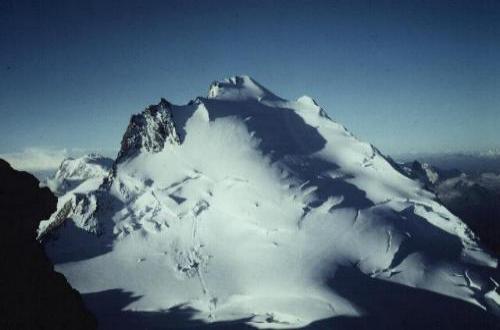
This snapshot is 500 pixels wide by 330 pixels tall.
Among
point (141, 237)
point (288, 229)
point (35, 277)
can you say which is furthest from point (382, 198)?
point (35, 277)

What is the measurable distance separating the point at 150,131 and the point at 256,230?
50179 mm

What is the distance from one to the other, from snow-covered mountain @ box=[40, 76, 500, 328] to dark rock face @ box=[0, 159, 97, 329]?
4295 centimetres

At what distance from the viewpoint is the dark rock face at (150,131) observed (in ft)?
381

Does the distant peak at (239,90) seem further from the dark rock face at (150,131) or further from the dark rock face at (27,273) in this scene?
the dark rock face at (27,273)

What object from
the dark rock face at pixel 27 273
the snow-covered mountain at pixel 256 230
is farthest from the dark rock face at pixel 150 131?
the dark rock face at pixel 27 273

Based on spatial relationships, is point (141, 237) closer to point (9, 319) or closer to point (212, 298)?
point (212, 298)

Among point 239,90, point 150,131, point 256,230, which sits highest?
point 239,90

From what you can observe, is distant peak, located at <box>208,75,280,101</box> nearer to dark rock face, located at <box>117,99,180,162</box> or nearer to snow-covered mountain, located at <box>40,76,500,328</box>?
snow-covered mountain, located at <box>40,76,500,328</box>

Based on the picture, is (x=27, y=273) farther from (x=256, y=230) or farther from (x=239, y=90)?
(x=239, y=90)

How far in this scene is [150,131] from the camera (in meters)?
119

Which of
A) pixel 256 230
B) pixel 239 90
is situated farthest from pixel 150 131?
pixel 256 230

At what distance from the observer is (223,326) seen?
211 feet

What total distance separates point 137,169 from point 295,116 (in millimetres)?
51701

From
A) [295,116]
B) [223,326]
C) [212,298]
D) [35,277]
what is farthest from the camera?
[295,116]
